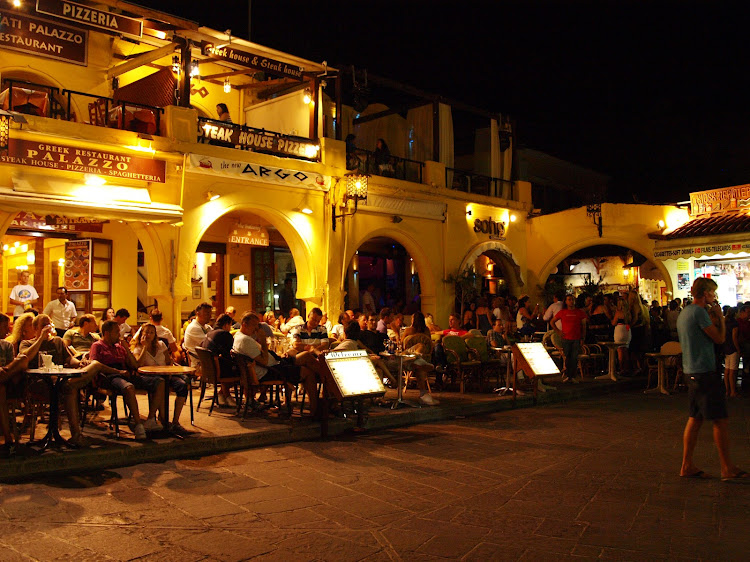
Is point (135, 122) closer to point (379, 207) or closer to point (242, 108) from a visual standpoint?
point (242, 108)

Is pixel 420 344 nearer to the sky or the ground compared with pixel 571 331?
nearer to the ground

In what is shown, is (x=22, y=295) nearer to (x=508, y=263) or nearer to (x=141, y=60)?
(x=141, y=60)

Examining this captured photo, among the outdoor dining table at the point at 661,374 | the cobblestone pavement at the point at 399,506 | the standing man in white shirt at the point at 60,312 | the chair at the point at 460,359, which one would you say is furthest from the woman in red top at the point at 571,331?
the standing man in white shirt at the point at 60,312

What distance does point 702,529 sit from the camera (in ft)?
15.1

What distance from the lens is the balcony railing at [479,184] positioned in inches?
746

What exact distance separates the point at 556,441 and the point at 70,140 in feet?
30.3

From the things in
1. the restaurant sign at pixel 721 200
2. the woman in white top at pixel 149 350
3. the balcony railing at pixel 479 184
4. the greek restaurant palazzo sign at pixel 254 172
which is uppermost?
the balcony railing at pixel 479 184

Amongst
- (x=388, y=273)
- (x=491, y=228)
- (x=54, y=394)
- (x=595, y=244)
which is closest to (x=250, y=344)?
(x=54, y=394)

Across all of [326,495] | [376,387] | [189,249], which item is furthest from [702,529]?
[189,249]

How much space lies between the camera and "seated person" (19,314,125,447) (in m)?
6.70

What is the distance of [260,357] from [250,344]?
0.70ft

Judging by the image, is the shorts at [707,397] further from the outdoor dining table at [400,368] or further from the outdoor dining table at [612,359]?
the outdoor dining table at [612,359]

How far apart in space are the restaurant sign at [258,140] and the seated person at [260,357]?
5.93 meters

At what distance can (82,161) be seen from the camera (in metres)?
11.4
